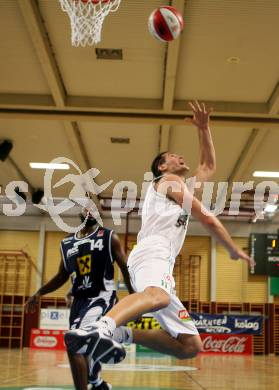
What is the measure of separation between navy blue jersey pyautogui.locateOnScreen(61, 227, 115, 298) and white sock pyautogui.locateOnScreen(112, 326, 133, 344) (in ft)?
2.79

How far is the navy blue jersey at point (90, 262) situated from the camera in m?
5.75

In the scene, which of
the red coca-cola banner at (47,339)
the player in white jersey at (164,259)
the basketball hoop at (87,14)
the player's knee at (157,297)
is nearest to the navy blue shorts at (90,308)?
the player in white jersey at (164,259)

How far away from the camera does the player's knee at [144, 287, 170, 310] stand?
4348 millimetres

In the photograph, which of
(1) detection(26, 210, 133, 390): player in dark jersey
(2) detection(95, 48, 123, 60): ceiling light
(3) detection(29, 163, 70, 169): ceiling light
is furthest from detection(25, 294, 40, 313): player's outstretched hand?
(3) detection(29, 163, 70, 169): ceiling light

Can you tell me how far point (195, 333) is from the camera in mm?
4965

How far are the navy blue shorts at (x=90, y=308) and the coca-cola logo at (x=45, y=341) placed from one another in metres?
15.6

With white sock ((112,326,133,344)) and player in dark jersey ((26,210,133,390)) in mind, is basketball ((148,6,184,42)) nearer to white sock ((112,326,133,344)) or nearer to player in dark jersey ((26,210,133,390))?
player in dark jersey ((26,210,133,390))

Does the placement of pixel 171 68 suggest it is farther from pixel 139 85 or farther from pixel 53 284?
pixel 53 284

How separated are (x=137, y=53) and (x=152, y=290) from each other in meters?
7.03

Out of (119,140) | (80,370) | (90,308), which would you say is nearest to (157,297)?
(80,370)

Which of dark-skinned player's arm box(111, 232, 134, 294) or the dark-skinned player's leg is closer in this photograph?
the dark-skinned player's leg

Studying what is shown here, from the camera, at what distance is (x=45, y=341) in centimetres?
2086

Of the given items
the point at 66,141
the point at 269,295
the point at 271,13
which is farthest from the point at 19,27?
the point at 269,295

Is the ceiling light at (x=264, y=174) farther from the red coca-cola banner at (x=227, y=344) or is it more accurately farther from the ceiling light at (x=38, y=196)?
the ceiling light at (x=38, y=196)
